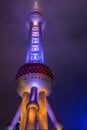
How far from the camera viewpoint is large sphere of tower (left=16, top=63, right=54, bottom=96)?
122 ft

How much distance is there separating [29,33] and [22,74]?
995cm

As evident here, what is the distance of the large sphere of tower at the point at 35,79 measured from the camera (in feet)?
122

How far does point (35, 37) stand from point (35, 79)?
9.94m

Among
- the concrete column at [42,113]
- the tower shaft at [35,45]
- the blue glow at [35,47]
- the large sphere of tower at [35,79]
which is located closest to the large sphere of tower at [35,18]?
the tower shaft at [35,45]

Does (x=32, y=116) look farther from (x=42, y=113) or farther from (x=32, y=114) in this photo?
(x=42, y=113)

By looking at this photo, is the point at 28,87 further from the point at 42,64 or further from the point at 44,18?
the point at 44,18

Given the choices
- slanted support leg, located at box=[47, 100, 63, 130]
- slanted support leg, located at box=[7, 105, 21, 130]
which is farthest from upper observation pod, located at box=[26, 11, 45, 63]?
slanted support leg, located at box=[7, 105, 21, 130]

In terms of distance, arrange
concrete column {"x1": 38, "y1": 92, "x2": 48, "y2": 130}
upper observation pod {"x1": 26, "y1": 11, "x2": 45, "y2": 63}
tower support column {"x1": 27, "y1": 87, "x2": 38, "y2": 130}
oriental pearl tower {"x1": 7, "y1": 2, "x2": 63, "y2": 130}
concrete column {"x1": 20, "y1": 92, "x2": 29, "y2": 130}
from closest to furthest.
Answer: tower support column {"x1": 27, "y1": 87, "x2": 38, "y2": 130}
concrete column {"x1": 38, "y1": 92, "x2": 48, "y2": 130}
concrete column {"x1": 20, "y1": 92, "x2": 29, "y2": 130}
oriental pearl tower {"x1": 7, "y1": 2, "x2": 63, "y2": 130}
upper observation pod {"x1": 26, "y1": 11, "x2": 45, "y2": 63}

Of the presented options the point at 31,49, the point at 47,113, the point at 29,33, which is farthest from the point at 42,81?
the point at 29,33

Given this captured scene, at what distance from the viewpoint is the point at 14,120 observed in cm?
3850

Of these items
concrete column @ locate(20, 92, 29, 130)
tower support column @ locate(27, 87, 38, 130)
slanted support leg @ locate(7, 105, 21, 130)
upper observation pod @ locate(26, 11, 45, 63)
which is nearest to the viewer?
tower support column @ locate(27, 87, 38, 130)

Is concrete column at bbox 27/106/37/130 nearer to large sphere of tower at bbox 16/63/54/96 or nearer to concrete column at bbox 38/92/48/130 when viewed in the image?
concrete column at bbox 38/92/48/130

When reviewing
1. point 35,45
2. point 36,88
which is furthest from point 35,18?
point 36,88

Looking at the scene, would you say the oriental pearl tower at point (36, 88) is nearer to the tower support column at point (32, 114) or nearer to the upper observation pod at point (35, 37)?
the upper observation pod at point (35, 37)
